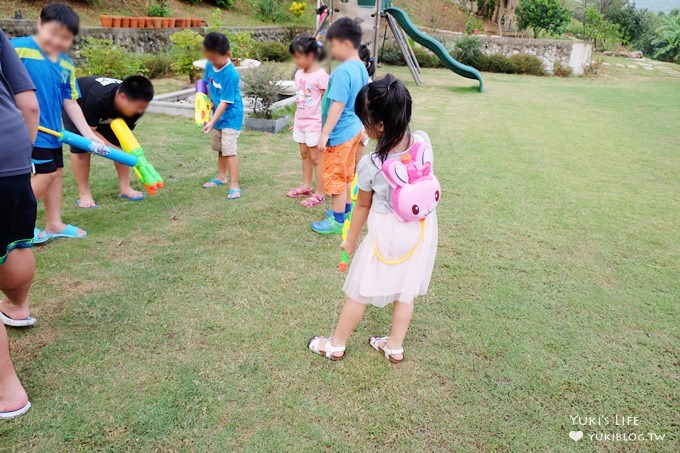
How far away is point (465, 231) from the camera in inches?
159

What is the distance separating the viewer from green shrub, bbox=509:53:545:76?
16.4 meters

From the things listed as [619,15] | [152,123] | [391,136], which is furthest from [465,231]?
[619,15]

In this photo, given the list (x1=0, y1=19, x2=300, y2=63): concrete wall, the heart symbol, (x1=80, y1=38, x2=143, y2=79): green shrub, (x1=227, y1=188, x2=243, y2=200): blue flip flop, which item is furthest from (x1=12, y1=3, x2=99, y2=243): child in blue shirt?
(x1=0, y1=19, x2=300, y2=63): concrete wall

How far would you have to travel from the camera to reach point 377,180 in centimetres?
217

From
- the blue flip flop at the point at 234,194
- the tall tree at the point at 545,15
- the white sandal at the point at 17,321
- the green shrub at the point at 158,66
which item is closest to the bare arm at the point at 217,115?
the blue flip flop at the point at 234,194

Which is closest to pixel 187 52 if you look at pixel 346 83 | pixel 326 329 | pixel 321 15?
pixel 321 15

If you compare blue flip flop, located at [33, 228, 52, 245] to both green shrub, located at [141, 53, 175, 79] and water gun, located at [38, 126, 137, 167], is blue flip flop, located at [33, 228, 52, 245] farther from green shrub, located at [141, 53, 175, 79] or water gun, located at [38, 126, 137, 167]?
green shrub, located at [141, 53, 175, 79]

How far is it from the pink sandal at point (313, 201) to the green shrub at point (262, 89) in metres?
2.90

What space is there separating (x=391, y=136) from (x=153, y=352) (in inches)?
61.9

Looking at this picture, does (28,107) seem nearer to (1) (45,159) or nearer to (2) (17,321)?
(2) (17,321)

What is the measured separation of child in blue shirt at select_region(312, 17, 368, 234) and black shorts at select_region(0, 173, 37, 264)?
6.59ft

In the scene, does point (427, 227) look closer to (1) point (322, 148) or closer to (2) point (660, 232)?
(1) point (322, 148)

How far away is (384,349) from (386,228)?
693 mm

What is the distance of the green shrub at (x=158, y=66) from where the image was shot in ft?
34.1
